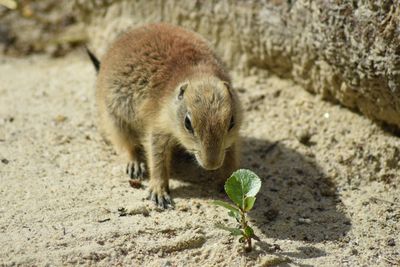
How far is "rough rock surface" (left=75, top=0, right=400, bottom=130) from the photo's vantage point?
177 inches

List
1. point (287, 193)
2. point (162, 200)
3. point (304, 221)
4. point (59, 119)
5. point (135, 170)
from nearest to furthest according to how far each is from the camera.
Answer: point (304, 221)
point (162, 200)
point (287, 193)
point (135, 170)
point (59, 119)

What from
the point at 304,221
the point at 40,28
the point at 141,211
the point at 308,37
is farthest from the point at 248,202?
the point at 40,28

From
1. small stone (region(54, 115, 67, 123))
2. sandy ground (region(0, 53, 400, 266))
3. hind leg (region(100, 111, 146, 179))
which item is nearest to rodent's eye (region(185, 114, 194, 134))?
sandy ground (region(0, 53, 400, 266))

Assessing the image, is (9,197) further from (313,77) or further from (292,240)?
(313,77)

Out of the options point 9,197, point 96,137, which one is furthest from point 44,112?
point 9,197

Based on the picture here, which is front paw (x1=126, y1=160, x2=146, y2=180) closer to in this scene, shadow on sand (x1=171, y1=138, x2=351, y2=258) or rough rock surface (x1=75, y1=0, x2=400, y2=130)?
shadow on sand (x1=171, y1=138, x2=351, y2=258)

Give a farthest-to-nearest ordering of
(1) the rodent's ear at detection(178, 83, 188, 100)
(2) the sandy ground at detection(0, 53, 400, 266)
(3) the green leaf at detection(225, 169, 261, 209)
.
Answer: (1) the rodent's ear at detection(178, 83, 188, 100), (3) the green leaf at detection(225, 169, 261, 209), (2) the sandy ground at detection(0, 53, 400, 266)

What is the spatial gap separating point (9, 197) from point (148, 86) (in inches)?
52.5

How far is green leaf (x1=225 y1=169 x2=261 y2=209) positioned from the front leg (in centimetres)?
71

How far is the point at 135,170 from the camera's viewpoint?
500 centimetres

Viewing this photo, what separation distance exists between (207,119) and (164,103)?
0.63 meters

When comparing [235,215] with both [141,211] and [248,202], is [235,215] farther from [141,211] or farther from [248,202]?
[141,211]

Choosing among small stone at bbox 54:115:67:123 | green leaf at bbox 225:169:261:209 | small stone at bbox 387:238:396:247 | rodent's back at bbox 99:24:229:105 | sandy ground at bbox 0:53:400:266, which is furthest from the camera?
small stone at bbox 54:115:67:123

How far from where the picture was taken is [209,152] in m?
4.22
